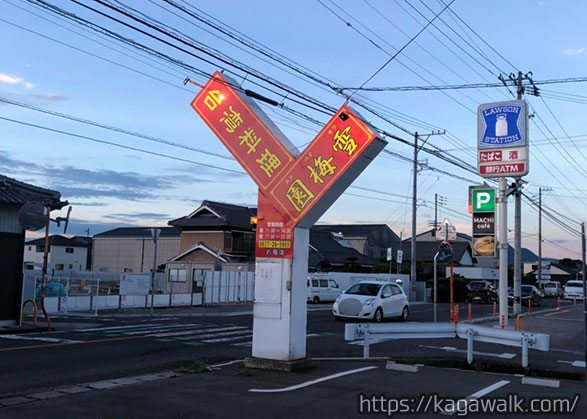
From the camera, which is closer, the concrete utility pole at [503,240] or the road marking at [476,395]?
the road marking at [476,395]

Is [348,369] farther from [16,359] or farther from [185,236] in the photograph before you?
[185,236]

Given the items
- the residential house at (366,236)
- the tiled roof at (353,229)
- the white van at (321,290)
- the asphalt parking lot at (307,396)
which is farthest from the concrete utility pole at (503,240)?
the tiled roof at (353,229)

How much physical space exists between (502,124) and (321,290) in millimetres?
22938

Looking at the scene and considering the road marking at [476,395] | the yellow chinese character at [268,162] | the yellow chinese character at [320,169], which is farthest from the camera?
the yellow chinese character at [268,162]

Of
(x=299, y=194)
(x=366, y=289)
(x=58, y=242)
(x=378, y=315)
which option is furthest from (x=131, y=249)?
(x=299, y=194)

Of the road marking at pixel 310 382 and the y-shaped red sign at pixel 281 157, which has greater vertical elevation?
the y-shaped red sign at pixel 281 157

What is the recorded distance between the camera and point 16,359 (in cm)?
1152

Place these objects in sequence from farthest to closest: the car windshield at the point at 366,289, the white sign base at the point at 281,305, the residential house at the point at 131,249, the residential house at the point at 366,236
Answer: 1. the residential house at the point at 366,236
2. the residential house at the point at 131,249
3. the car windshield at the point at 366,289
4. the white sign base at the point at 281,305

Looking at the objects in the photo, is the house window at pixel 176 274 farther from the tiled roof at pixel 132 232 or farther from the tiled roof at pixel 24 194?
the tiled roof at pixel 24 194

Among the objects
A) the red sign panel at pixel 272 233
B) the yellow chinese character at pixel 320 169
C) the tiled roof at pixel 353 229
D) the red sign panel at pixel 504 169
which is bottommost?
the red sign panel at pixel 272 233

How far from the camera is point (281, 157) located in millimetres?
10594

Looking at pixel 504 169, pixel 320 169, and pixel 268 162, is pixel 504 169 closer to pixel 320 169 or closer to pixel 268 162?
pixel 320 169

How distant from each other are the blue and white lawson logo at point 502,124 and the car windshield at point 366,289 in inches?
295

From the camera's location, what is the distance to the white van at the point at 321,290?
3806cm
